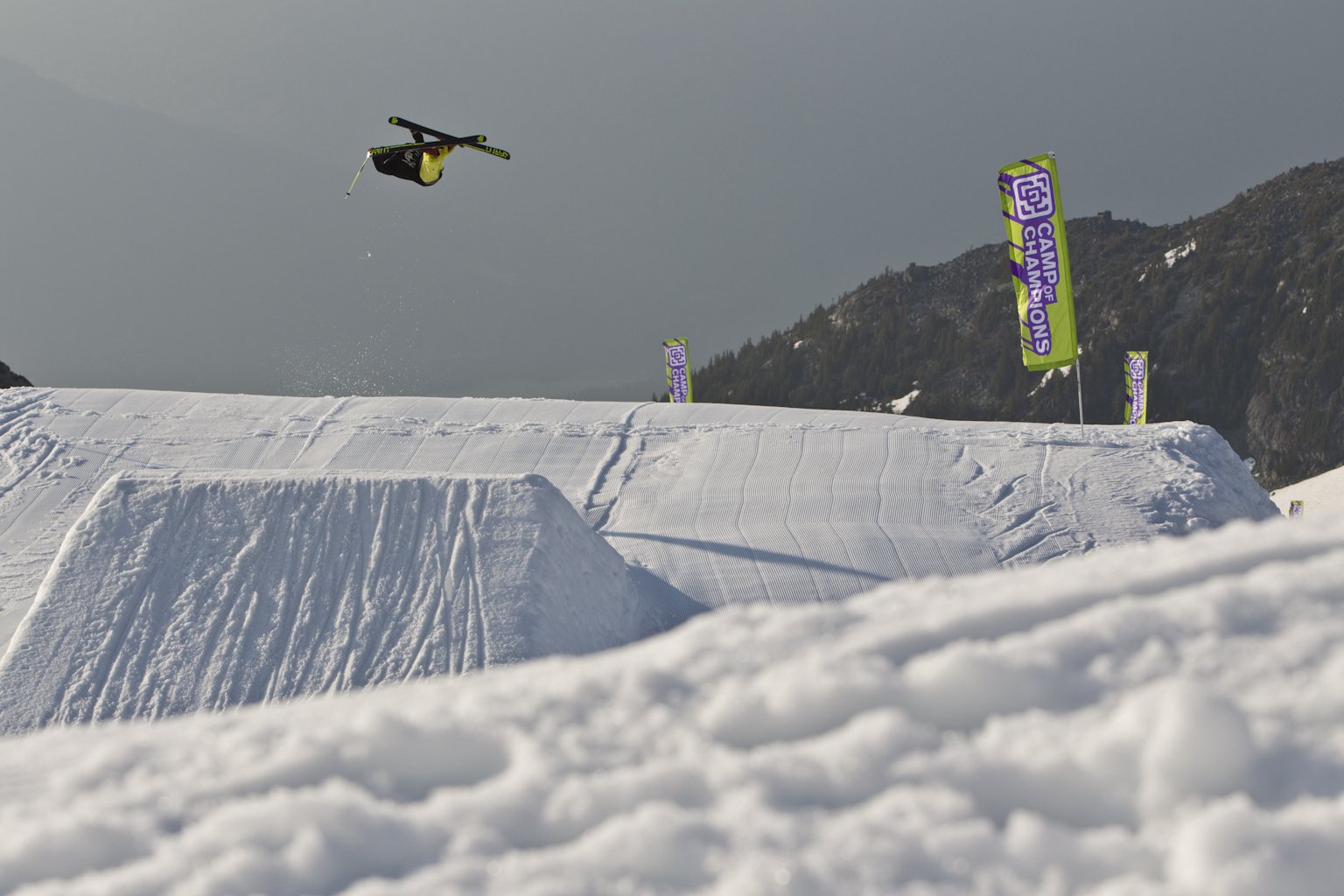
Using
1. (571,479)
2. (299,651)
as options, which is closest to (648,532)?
(571,479)

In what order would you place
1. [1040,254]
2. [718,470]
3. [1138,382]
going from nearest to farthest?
[718,470] < [1040,254] < [1138,382]

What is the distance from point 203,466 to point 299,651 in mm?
5921

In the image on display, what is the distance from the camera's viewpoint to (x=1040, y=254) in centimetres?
1273

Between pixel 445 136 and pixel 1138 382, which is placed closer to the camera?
pixel 445 136

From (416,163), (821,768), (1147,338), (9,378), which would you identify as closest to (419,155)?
(416,163)

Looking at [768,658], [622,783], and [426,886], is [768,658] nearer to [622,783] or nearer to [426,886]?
[622,783]

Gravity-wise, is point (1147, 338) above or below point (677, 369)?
below

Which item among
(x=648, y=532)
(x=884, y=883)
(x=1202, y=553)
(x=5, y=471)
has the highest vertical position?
(x=1202, y=553)

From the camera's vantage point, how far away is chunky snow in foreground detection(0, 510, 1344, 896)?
1.64 meters

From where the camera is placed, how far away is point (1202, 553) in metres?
2.39

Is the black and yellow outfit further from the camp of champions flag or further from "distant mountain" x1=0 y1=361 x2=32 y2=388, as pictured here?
"distant mountain" x1=0 y1=361 x2=32 y2=388

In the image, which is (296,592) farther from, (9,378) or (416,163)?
(9,378)

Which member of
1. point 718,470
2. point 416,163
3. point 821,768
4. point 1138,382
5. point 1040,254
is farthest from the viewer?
point 1138,382

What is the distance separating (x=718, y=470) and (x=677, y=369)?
15.0 metres
